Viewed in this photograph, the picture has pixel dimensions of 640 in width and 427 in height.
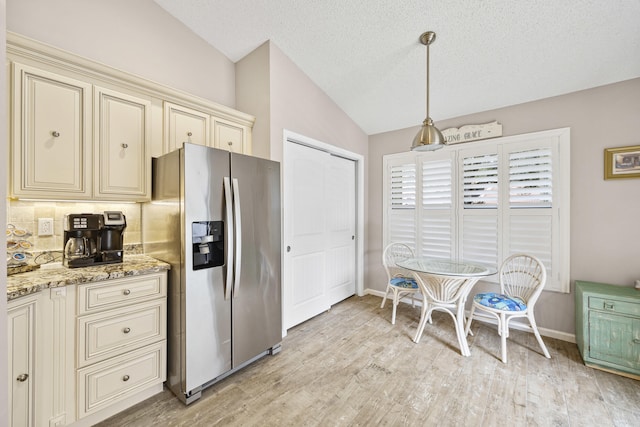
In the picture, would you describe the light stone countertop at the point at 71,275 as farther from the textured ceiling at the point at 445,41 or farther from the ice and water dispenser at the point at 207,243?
the textured ceiling at the point at 445,41

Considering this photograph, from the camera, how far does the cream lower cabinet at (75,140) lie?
5.09 ft

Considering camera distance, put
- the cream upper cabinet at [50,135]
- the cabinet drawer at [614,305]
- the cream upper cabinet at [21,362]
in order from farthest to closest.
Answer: the cabinet drawer at [614,305] → the cream upper cabinet at [50,135] → the cream upper cabinet at [21,362]

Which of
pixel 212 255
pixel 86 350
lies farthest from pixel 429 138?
pixel 86 350

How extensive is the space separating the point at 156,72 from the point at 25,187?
4.61ft

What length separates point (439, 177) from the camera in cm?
333

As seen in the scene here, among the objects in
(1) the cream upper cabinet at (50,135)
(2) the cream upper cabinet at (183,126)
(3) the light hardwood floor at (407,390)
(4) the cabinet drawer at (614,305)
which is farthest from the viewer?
(2) the cream upper cabinet at (183,126)

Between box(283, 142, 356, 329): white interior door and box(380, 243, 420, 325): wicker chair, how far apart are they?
0.56 m

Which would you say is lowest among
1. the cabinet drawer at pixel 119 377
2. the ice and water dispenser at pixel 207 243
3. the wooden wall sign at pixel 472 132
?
the cabinet drawer at pixel 119 377

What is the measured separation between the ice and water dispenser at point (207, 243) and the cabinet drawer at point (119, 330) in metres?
0.41

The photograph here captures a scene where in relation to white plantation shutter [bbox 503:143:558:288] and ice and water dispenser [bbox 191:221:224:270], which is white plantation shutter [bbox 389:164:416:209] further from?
ice and water dispenser [bbox 191:221:224:270]

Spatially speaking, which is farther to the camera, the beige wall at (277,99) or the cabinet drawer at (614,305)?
the beige wall at (277,99)

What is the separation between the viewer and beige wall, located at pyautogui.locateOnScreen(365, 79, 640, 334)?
235 cm

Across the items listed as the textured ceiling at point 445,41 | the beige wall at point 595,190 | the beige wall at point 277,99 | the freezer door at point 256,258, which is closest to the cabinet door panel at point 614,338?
the beige wall at point 595,190

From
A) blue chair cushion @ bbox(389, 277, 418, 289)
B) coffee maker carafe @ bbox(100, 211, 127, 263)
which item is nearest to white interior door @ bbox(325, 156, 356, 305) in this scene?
blue chair cushion @ bbox(389, 277, 418, 289)
